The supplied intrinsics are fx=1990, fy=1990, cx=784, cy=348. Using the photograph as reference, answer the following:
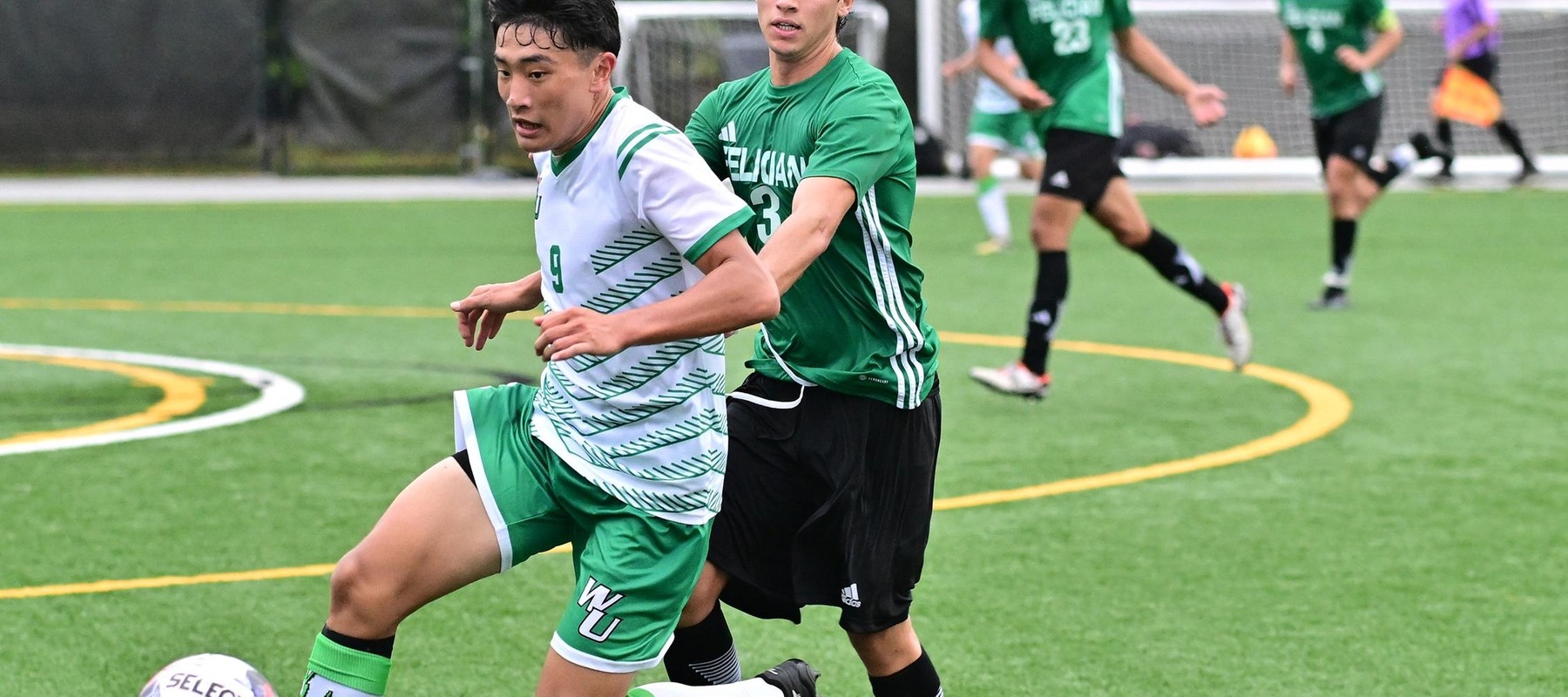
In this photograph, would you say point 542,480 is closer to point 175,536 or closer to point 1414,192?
point 175,536

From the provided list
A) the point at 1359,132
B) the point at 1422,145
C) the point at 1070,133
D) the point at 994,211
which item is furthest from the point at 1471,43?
the point at 1070,133

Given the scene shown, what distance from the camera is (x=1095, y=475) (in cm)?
677

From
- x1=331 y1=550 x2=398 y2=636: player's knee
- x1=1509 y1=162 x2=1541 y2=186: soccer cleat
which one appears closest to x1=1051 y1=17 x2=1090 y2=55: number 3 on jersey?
x1=331 y1=550 x2=398 y2=636: player's knee

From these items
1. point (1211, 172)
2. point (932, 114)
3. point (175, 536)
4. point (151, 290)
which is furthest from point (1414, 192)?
point (175, 536)

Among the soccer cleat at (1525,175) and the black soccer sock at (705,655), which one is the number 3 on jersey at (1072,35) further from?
the soccer cleat at (1525,175)

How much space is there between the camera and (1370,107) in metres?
11.9

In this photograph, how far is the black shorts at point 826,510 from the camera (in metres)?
3.79

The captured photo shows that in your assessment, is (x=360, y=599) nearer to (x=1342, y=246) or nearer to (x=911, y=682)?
(x=911, y=682)

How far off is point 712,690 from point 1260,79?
22.0 meters

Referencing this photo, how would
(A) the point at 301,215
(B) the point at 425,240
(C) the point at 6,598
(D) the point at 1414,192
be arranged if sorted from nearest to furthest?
(C) the point at 6,598 → (B) the point at 425,240 → (A) the point at 301,215 → (D) the point at 1414,192

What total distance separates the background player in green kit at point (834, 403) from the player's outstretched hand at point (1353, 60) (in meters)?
8.36

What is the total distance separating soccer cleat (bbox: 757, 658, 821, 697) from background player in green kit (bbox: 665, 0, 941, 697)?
0.10 m

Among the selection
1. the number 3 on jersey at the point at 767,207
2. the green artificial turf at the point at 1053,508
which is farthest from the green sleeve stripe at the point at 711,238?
the green artificial turf at the point at 1053,508

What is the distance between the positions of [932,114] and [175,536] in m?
18.8
